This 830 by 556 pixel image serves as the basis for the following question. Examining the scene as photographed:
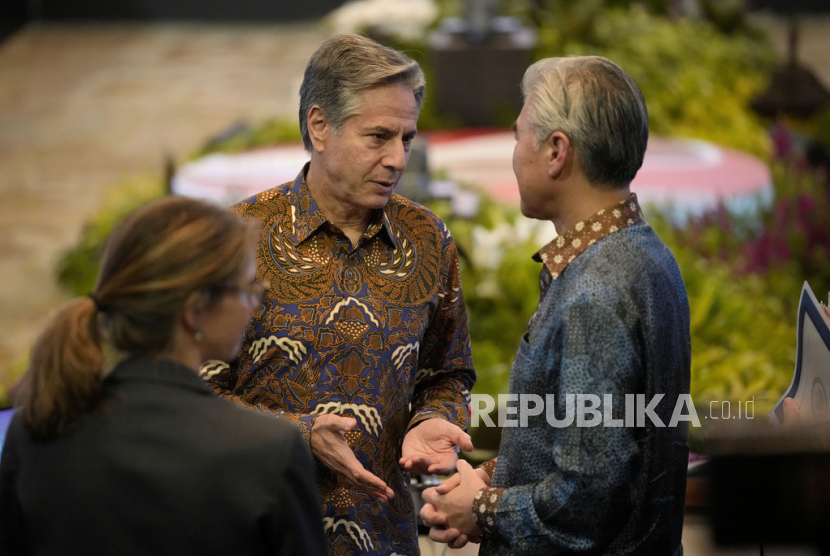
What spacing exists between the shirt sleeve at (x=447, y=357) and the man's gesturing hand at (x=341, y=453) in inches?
10.2

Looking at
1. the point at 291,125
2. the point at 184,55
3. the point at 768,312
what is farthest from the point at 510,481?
the point at 184,55

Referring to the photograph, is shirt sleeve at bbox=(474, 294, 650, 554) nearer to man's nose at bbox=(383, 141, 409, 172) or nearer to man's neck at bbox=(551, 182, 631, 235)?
man's neck at bbox=(551, 182, 631, 235)

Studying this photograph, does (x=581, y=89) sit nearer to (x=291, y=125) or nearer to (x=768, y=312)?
(x=768, y=312)

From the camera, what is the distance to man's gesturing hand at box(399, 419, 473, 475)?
6.61 ft

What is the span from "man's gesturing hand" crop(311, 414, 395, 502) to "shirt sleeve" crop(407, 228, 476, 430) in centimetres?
26

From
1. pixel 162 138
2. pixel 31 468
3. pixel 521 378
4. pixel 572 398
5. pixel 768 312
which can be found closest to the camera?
pixel 31 468

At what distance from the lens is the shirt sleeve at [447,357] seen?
7.27 ft

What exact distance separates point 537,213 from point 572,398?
0.35m

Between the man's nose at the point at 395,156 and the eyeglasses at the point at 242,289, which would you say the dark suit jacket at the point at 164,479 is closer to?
the eyeglasses at the point at 242,289

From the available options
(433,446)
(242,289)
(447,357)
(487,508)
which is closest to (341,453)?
(433,446)

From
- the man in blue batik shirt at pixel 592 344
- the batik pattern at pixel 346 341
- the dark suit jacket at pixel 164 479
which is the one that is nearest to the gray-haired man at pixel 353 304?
the batik pattern at pixel 346 341

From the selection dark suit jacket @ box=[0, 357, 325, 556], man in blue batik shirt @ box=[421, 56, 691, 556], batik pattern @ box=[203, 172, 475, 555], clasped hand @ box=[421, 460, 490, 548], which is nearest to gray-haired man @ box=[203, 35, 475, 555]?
batik pattern @ box=[203, 172, 475, 555]

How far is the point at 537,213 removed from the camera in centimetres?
182

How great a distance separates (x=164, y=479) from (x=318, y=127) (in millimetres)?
920
